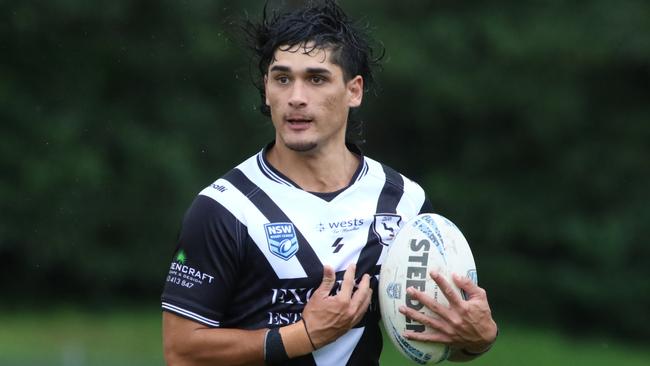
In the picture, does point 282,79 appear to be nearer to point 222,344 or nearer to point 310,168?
point 310,168

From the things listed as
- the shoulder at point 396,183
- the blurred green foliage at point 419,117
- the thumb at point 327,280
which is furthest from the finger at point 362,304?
the blurred green foliage at point 419,117

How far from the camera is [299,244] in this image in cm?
460

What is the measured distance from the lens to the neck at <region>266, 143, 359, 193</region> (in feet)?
15.8

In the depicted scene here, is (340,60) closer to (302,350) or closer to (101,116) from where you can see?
(302,350)

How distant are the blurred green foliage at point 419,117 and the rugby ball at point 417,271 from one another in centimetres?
1343

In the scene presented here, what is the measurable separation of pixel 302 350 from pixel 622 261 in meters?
14.4

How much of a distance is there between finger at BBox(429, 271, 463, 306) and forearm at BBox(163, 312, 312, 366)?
1.72ft

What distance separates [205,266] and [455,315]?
0.95 m

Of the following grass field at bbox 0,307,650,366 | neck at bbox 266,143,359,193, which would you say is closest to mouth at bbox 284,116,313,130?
neck at bbox 266,143,359,193

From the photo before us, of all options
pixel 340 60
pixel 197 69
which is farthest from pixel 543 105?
pixel 340 60

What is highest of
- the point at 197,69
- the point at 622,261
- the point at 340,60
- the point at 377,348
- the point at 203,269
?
the point at 197,69

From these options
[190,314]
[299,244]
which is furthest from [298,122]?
[190,314]

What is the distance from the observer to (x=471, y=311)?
4543mm

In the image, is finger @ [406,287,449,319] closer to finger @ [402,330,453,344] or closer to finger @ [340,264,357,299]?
finger @ [402,330,453,344]
